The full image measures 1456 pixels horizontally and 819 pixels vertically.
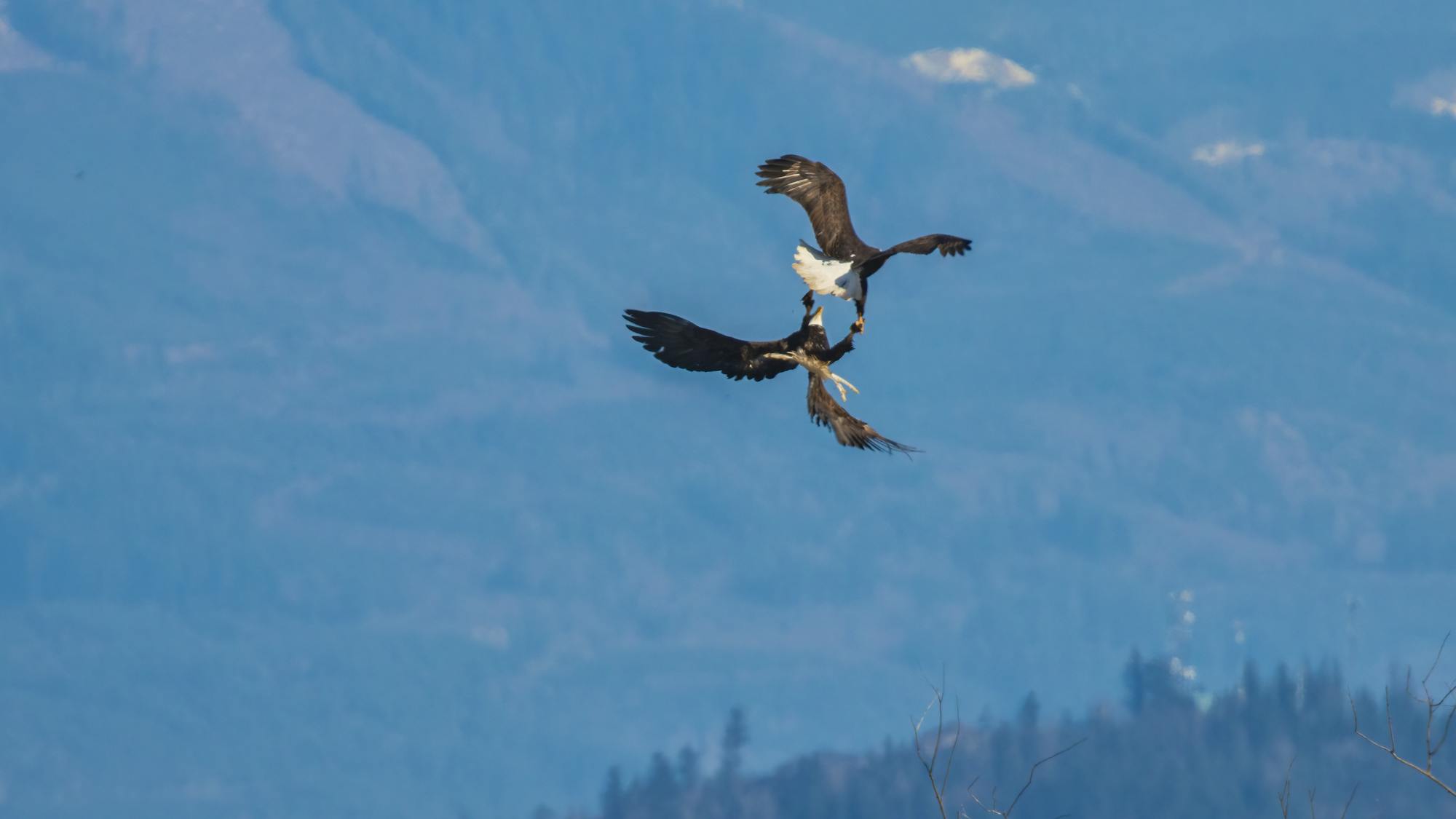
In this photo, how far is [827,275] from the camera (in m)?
18.7

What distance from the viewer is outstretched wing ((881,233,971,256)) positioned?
57.4 ft

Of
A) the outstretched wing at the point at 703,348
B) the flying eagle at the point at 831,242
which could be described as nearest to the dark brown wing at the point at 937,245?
the flying eagle at the point at 831,242

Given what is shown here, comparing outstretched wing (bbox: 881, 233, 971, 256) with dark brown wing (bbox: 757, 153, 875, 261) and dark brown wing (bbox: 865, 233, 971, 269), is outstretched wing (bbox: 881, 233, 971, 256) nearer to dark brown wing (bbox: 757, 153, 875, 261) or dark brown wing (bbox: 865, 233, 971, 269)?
dark brown wing (bbox: 865, 233, 971, 269)

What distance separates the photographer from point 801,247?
63.1 feet

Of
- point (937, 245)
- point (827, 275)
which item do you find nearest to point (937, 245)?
point (937, 245)

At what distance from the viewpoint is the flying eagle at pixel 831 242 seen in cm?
1769

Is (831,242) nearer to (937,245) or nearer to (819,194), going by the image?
(819,194)

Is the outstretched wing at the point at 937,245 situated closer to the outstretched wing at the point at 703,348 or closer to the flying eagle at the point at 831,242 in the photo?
the flying eagle at the point at 831,242

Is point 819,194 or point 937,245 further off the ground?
point 819,194

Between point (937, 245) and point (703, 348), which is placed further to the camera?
point (703, 348)

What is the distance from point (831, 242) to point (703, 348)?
233 centimetres

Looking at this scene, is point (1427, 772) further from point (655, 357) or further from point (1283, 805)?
point (655, 357)

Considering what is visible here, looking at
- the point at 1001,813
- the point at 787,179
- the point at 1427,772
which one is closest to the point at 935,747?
the point at 1001,813

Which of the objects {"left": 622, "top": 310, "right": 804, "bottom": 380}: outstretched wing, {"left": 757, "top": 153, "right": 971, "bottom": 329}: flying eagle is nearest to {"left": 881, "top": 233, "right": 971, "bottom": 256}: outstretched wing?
{"left": 757, "top": 153, "right": 971, "bottom": 329}: flying eagle
